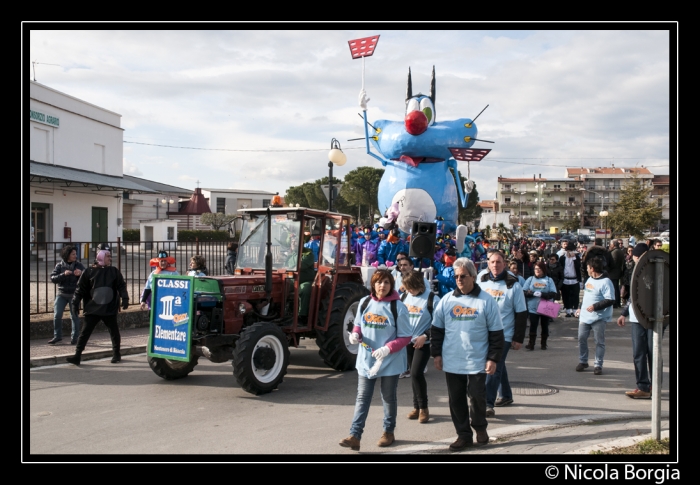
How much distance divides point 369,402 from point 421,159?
36.8 feet

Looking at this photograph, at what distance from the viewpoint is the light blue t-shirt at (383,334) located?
5.41 metres

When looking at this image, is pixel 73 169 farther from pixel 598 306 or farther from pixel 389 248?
pixel 598 306

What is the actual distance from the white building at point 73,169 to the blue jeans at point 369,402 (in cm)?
2003

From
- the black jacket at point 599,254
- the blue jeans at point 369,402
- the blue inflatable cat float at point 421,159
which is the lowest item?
the blue jeans at point 369,402

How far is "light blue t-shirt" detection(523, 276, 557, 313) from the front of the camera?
10094 millimetres

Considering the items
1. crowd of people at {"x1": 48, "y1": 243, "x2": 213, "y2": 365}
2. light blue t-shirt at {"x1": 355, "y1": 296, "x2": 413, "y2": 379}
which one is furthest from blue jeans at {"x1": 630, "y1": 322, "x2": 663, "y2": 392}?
crowd of people at {"x1": 48, "y1": 243, "x2": 213, "y2": 365}

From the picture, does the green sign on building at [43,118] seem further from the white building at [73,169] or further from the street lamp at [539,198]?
the street lamp at [539,198]

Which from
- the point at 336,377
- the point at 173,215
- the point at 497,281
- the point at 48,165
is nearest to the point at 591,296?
the point at 497,281

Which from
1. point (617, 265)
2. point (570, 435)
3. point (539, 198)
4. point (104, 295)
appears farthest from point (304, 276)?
point (539, 198)

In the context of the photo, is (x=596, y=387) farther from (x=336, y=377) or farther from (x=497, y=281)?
(x=336, y=377)

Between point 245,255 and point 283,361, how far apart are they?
2031mm

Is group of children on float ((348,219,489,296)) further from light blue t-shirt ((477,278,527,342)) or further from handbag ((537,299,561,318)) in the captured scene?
light blue t-shirt ((477,278,527,342))

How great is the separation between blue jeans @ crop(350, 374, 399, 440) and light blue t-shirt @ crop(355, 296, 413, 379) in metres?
0.07

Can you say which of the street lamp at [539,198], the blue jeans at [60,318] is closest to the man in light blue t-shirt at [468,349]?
the blue jeans at [60,318]
